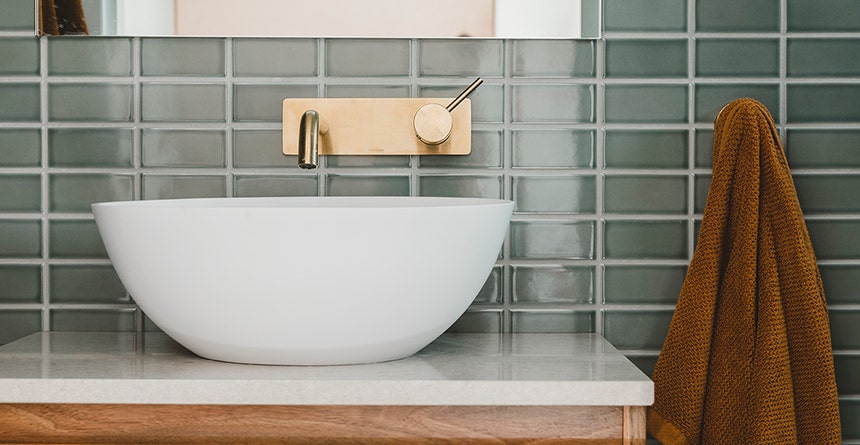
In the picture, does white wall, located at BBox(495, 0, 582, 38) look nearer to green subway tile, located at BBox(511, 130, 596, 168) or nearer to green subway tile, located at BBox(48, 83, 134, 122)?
green subway tile, located at BBox(511, 130, 596, 168)

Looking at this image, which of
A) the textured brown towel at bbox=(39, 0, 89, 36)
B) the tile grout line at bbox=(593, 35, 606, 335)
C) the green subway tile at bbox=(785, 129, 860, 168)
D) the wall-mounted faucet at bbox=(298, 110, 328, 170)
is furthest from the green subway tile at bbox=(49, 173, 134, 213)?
the green subway tile at bbox=(785, 129, 860, 168)

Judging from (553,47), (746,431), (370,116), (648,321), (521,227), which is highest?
(553,47)

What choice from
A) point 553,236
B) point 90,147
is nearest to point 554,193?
point 553,236

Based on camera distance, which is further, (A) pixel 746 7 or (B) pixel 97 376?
(A) pixel 746 7

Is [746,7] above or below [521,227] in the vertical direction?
above

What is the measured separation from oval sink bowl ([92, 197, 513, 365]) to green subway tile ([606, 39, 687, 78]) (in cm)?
43

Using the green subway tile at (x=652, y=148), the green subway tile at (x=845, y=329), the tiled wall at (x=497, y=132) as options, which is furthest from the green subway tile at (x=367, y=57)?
the green subway tile at (x=845, y=329)

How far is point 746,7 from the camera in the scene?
1209 millimetres

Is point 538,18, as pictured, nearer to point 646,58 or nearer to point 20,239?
point 646,58

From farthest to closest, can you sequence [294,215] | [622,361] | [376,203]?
[376,203]
[622,361]
[294,215]

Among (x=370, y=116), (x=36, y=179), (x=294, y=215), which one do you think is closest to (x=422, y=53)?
(x=370, y=116)

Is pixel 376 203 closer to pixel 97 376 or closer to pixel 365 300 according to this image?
pixel 365 300

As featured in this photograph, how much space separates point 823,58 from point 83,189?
45.4 inches

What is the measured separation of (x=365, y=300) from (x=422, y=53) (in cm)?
50
